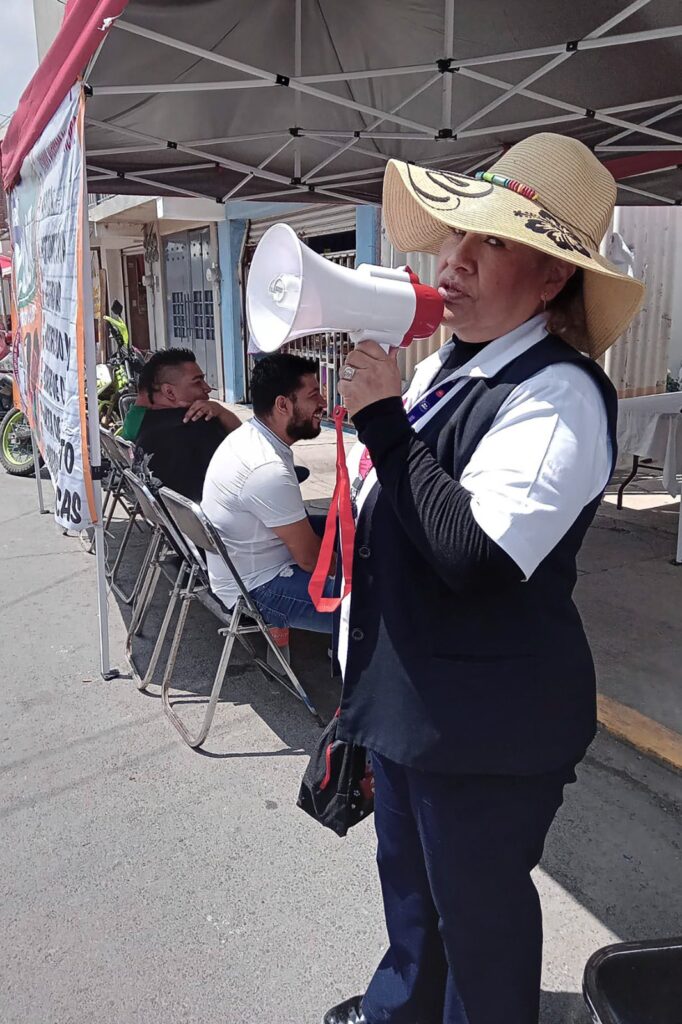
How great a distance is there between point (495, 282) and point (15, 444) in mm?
7357

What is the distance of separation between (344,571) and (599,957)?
3.40 ft

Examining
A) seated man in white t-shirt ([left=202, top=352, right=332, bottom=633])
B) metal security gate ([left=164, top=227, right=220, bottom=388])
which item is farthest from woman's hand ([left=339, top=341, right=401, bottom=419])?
metal security gate ([left=164, top=227, right=220, bottom=388])

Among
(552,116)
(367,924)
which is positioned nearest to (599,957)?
(367,924)

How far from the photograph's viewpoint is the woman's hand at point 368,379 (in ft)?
4.00

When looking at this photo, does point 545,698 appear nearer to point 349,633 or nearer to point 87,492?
point 349,633

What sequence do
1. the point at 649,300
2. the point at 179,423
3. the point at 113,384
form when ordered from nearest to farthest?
the point at 179,423 → the point at 649,300 → the point at 113,384

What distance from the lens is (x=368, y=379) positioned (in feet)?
4.01

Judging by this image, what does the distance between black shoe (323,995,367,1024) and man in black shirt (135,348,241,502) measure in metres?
2.56

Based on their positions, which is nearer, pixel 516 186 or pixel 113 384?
pixel 516 186

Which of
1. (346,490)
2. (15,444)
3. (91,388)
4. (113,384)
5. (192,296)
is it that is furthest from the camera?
(192,296)

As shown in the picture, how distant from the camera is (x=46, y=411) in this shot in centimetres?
392

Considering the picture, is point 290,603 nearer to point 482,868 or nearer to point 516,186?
point 482,868

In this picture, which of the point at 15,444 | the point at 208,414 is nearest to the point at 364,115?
the point at 208,414

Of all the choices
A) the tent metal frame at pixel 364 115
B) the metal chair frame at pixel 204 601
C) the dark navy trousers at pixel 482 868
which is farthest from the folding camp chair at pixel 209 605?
the tent metal frame at pixel 364 115
